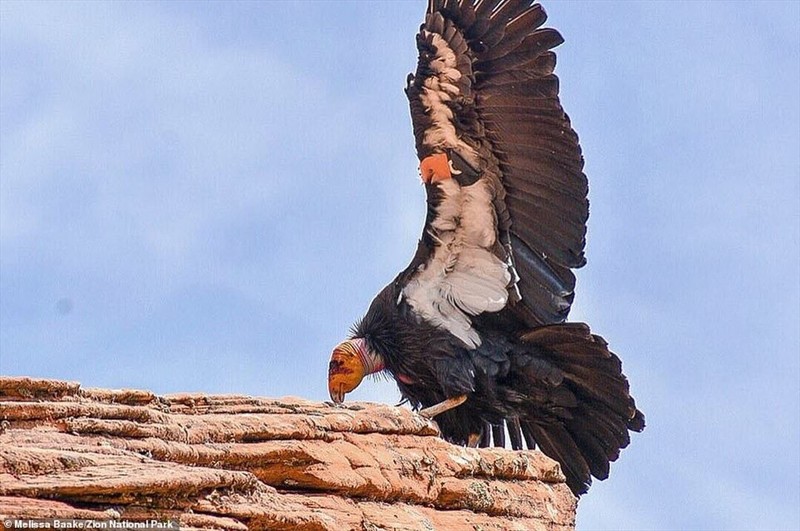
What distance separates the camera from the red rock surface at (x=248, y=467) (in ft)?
16.1

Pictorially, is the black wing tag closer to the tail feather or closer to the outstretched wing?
the outstretched wing

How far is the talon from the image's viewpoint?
883cm

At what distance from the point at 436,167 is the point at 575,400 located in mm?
1641

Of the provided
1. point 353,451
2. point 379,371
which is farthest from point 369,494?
point 379,371

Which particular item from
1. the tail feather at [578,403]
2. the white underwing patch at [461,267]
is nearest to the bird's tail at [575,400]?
the tail feather at [578,403]

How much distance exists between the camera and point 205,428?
5.89 metres

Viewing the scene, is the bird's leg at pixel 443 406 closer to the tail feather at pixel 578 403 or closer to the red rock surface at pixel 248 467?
the tail feather at pixel 578 403

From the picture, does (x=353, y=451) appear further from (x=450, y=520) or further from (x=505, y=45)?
(x=505, y=45)

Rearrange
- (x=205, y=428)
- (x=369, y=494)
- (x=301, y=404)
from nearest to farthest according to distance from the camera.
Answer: (x=205, y=428) < (x=369, y=494) < (x=301, y=404)

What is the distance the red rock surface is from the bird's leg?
951 mm

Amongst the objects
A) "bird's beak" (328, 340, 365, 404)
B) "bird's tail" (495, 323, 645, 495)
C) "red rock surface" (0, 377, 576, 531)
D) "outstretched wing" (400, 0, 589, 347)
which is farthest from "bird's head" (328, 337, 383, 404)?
"red rock surface" (0, 377, 576, 531)

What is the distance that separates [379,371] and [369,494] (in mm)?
2766

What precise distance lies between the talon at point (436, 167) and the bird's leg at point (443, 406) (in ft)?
4.36

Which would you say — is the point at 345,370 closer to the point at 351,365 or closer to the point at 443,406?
the point at 351,365
